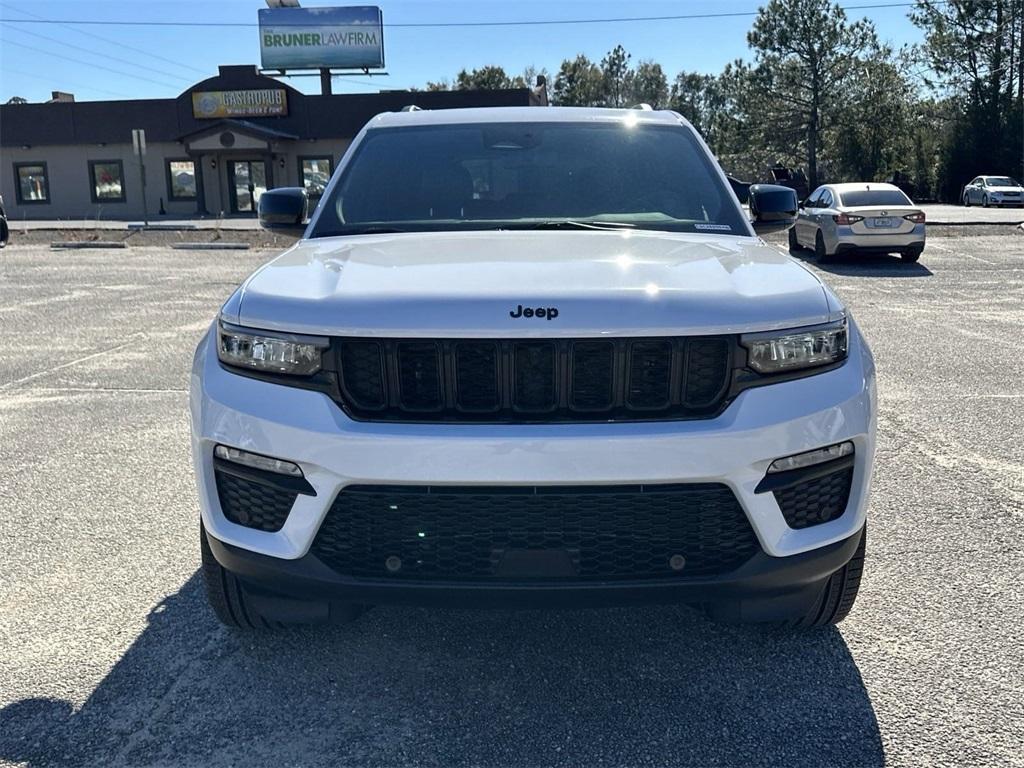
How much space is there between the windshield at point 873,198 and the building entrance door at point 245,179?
94.0ft

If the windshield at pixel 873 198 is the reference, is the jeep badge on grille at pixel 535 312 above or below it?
below

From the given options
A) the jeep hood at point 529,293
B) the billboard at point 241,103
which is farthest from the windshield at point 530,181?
the billboard at point 241,103

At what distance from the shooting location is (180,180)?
4138 cm

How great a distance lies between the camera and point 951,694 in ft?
9.39

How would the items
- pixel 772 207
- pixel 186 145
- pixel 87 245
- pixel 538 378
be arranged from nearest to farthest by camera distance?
1. pixel 538 378
2. pixel 772 207
3. pixel 87 245
4. pixel 186 145

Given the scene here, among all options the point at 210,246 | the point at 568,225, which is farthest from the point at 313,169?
the point at 568,225

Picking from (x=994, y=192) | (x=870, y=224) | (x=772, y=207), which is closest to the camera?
(x=772, y=207)

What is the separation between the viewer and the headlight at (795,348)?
261 cm

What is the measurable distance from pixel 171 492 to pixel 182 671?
6.26 ft

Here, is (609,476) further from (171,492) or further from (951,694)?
(171,492)

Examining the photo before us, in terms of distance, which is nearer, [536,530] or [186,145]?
[536,530]

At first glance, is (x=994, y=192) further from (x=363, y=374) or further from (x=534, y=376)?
(x=363, y=374)

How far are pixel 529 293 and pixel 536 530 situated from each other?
0.65 m

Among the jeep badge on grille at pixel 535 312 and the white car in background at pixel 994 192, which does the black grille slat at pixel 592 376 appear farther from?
the white car in background at pixel 994 192
